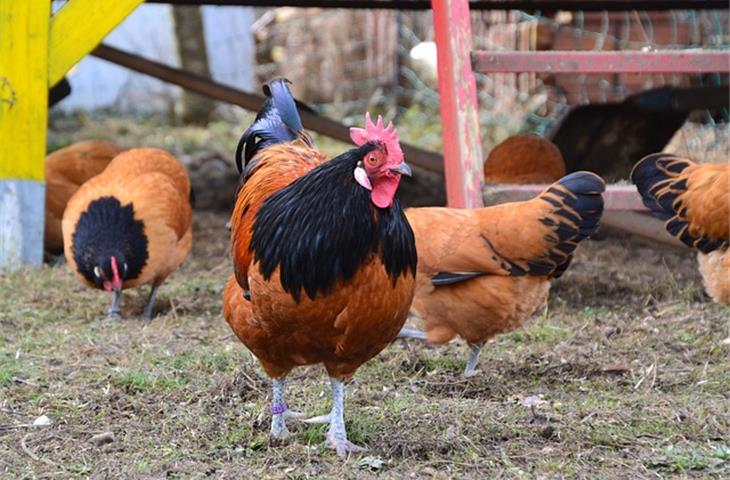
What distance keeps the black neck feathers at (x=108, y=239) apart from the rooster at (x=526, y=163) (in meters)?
2.86

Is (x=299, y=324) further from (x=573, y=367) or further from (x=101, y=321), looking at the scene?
(x=101, y=321)

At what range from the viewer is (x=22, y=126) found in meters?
6.66

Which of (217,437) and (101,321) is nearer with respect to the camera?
(217,437)

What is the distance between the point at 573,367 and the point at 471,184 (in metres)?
1.36

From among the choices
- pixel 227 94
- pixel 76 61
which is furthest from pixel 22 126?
pixel 227 94

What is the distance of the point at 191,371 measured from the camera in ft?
15.6

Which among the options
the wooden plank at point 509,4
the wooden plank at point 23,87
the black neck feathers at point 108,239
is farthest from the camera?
the wooden plank at point 509,4

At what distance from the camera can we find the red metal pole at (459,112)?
19.1 feet

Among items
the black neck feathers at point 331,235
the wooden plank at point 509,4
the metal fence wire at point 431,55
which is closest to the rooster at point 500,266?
the black neck feathers at point 331,235

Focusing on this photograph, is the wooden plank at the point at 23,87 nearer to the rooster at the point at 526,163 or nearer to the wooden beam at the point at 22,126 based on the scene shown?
the wooden beam at the point at 22,126

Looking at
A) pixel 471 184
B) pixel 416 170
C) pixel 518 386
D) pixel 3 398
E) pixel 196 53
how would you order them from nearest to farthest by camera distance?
pixel 3 398 < pixel 518 386 < pixel 471 184 < pixel 416 170 < pixel 196 53

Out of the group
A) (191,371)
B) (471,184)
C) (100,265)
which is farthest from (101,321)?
(471,184)

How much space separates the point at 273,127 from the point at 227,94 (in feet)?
14.0

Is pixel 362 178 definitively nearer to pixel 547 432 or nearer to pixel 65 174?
pixel 547 432
